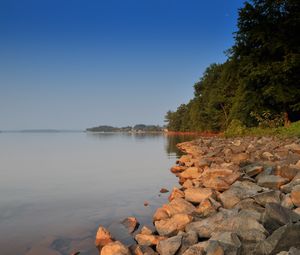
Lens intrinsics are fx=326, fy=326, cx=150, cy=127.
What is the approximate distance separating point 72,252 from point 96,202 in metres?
3.95

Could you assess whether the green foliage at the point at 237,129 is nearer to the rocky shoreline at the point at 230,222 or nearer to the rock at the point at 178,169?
the rock at the point at 178,169

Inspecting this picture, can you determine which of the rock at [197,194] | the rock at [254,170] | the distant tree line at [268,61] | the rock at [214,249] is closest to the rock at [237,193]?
the rock at [197,194]

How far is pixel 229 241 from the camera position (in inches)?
188

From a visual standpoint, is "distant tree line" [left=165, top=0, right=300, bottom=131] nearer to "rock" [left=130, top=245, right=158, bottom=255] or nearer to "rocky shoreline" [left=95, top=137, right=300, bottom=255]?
"rocky shoreline" [left=95, top=137, right=300, bottom=255]

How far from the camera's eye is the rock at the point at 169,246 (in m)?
5.09

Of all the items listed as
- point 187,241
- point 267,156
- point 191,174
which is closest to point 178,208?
point 187,241

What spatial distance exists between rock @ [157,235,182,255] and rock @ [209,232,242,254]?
0.57 meters

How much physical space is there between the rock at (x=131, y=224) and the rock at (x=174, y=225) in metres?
1.07

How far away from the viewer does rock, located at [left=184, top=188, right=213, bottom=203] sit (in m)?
7.86

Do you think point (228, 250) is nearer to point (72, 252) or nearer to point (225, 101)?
point (72, 252)

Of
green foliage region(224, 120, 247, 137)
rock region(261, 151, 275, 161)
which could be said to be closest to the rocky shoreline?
rock region(261, 151, 275, 161)

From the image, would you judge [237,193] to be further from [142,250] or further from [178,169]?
[178,169]

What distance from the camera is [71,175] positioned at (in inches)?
621

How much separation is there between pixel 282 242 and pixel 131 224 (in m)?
3.95
